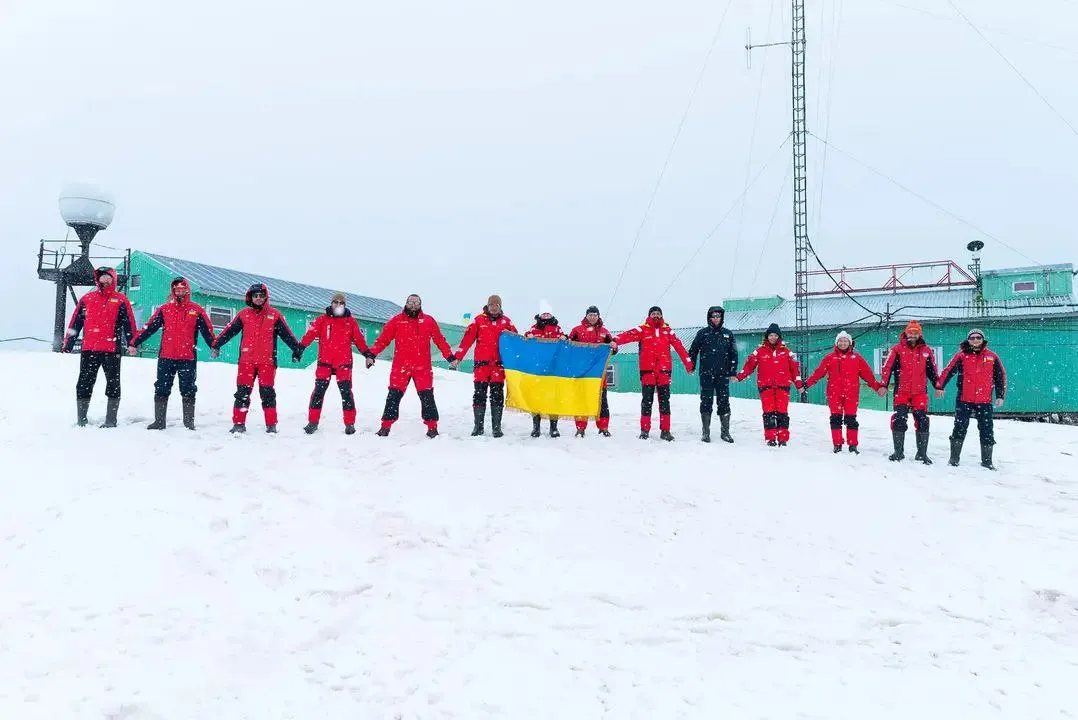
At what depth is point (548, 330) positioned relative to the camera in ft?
37.9

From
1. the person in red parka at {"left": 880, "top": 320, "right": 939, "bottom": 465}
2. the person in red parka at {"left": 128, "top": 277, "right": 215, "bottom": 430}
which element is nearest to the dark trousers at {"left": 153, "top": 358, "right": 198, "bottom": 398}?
the person in red parka at {"left": 128, "top": 277, "right": 215, "bottom": 430}

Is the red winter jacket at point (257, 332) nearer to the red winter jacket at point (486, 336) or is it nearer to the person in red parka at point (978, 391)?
the red winter jacket at point (486, 336)

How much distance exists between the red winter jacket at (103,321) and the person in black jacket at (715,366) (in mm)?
8789

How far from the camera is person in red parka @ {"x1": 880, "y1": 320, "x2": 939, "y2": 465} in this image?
1107cm

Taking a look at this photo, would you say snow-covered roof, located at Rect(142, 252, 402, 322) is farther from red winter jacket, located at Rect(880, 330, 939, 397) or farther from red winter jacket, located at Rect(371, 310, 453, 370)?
red winter jacket, located at Rect(880, 330, 939, 397)

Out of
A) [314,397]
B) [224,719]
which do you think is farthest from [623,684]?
[314,397]

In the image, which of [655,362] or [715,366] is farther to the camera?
[715,366]

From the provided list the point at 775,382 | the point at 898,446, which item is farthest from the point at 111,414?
the point at 898,446

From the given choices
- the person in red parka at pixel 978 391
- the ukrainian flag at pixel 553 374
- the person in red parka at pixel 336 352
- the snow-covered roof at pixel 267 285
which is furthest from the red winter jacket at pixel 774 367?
the snow-covered roof at pixel 267 285

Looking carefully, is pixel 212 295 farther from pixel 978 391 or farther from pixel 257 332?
pixel 978 391

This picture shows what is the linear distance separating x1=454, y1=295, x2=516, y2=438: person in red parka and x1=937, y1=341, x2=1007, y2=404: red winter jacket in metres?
6.94

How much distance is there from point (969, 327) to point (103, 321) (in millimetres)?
27886

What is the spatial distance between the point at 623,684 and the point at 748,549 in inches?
105

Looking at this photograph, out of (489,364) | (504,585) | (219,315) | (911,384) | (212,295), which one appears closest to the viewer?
(504,585)
